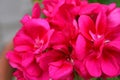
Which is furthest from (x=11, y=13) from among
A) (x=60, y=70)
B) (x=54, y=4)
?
(x=60, y=70)

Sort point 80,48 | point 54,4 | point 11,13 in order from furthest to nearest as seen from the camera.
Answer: point 11,13 → point 54,4 → point 80,48

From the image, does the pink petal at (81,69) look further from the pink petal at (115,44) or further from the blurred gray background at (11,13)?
the blurred gray background at (11,13)

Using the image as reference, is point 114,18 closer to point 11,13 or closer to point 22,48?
point 22,48

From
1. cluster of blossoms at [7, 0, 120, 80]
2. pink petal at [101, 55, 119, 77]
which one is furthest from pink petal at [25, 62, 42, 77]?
pink petal at [101, 55, 119, 77]

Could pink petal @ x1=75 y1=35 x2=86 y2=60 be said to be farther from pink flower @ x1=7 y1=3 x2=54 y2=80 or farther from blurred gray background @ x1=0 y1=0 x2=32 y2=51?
blurred gray background @ x1=0 y1=0 x2=32 y2=51

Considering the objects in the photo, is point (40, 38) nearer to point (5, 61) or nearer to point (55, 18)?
point (55, 18)

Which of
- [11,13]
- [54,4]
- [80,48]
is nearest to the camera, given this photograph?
[80,48]

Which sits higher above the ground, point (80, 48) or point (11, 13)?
point (80, 48)
